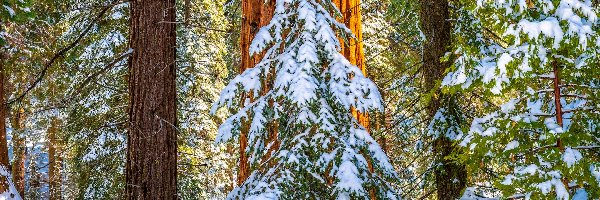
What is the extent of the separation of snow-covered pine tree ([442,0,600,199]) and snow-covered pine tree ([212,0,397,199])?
892 mm

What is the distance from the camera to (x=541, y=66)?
4359 millimetres

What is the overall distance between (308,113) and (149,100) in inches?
94.2

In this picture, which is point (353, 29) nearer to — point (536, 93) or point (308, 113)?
point (308, 113)

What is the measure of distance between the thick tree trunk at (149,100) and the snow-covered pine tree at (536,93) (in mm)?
2948

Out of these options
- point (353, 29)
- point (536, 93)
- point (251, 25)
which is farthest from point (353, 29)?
point (536, 93)

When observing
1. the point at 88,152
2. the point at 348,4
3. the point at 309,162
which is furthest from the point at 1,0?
the point at 309,162

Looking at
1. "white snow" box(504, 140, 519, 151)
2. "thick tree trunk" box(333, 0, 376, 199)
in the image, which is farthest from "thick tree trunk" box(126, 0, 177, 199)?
"white snow" box(504, 140, 519, 151)

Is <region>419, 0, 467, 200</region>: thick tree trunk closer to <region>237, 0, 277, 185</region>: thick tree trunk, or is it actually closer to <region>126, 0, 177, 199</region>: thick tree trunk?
<region>237, 0, 277, 185</region>: thick tree trunk

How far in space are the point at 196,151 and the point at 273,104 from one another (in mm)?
8509

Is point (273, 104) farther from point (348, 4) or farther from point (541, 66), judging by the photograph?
point (541, 66)

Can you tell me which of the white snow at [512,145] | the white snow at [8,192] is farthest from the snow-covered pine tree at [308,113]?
the white snow at [8,192]

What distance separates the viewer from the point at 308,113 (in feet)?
14.1

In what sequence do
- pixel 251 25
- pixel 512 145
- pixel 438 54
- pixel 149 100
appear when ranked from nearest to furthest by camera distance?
pixel 512 145 < pixel 251 25 < pixel 149 100 < pixel 438 54

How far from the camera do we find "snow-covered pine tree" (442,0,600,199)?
163 inches
